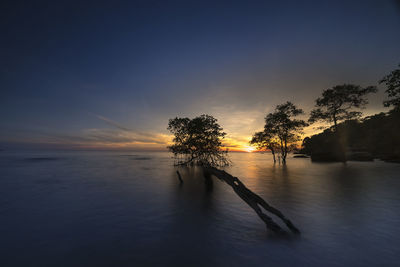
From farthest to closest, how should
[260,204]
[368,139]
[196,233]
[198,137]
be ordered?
[368,139], [198,137], [196,233], [260,204]

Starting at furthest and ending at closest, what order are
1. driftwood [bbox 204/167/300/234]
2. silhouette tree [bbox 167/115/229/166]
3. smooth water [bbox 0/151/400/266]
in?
silhouette tree [bbox 167/115/229/166], driftwood [bbox 204/167/300/234], smooth water [bbox 0/151/400/266]

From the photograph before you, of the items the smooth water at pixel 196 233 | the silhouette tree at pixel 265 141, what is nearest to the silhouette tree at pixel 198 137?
the silhouette tree at pixel 265 141

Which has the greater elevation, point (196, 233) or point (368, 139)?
point (368, 139)

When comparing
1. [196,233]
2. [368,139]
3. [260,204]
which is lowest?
[196,233]

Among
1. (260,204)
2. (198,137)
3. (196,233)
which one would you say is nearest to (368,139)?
(198,137)

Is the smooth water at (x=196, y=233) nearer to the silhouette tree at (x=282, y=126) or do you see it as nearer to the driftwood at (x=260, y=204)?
the driftwood at (x=260, y=204)

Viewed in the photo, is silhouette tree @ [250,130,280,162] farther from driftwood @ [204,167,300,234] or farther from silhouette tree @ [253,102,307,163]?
driftwood @ [204,167,300,234]

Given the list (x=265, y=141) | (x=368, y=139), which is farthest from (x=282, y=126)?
(x=368, y=139)

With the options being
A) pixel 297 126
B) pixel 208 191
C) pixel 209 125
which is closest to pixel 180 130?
pixel 209 125

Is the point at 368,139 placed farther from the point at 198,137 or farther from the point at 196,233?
the point at 196,233

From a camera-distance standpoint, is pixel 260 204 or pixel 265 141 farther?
pixel 265 141

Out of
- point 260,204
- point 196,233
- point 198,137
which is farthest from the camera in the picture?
point 198,137

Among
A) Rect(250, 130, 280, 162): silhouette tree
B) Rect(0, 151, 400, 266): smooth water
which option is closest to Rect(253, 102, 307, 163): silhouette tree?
Rect(250, 130, 280, 162): silhouette tree

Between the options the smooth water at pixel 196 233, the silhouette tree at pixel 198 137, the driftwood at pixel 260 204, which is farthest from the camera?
the silhouette tree at pixel 198 137
